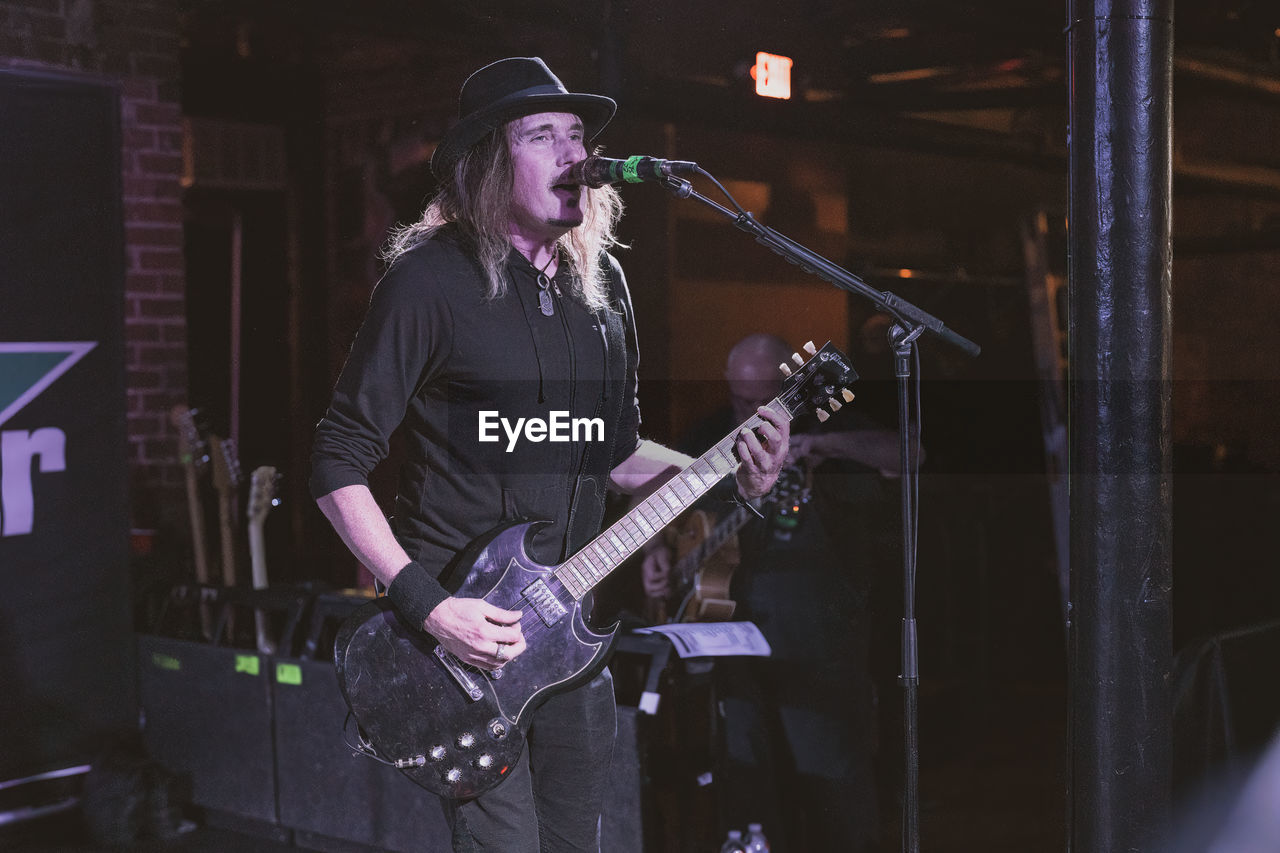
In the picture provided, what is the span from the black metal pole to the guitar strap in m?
0.84

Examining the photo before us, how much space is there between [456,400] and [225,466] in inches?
96.1

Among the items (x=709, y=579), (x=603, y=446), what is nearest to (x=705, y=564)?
(x=709, y=579)

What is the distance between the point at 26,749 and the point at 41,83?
6.58 feet

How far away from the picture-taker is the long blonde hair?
7.34 ft

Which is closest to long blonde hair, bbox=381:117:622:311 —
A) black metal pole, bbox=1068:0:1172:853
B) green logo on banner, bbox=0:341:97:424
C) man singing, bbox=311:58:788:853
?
man singing, bbox=311:58:788:853

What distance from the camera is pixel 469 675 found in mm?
2145

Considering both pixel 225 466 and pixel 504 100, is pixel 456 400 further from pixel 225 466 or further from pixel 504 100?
pixel 225 466

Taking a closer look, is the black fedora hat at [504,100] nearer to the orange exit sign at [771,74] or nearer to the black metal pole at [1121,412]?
the black metal pole at [1121,412]

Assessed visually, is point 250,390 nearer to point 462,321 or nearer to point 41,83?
point 41,83

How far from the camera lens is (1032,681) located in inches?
242

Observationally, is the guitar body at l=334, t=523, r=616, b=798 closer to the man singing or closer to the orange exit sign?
the man singing

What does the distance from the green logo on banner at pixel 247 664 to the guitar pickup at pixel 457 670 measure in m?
2.05

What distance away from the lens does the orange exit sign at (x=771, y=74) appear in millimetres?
4379

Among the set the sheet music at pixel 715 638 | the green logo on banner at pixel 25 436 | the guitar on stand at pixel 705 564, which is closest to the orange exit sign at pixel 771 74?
the guitar on stand at pixel 705 564
